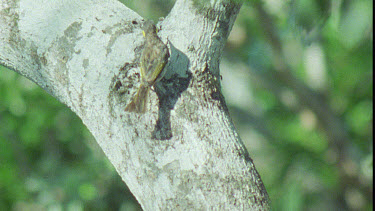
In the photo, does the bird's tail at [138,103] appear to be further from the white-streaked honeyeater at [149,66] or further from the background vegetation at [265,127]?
the background vegetation at [265,127]

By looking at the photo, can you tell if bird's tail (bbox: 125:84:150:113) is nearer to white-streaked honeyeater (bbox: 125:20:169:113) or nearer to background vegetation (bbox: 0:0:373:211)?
white-streaked honeyeater (bbox: 125:20:169:113)

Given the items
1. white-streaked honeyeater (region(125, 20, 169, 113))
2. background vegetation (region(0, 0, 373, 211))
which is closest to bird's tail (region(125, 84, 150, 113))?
white-streaked honeyeater (region(125, 20, 169, 113))

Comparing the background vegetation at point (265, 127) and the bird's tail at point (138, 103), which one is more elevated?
the bird's tail at point (138, 103)

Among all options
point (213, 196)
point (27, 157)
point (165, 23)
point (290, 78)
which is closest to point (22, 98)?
point (27, 157)

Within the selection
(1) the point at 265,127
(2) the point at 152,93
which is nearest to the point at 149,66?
(2) the point at 152,93

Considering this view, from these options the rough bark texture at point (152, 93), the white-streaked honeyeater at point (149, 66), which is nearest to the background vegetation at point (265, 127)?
the rough bark texture at point (152, 93)

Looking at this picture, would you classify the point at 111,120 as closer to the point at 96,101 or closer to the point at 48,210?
the point at 96,101
